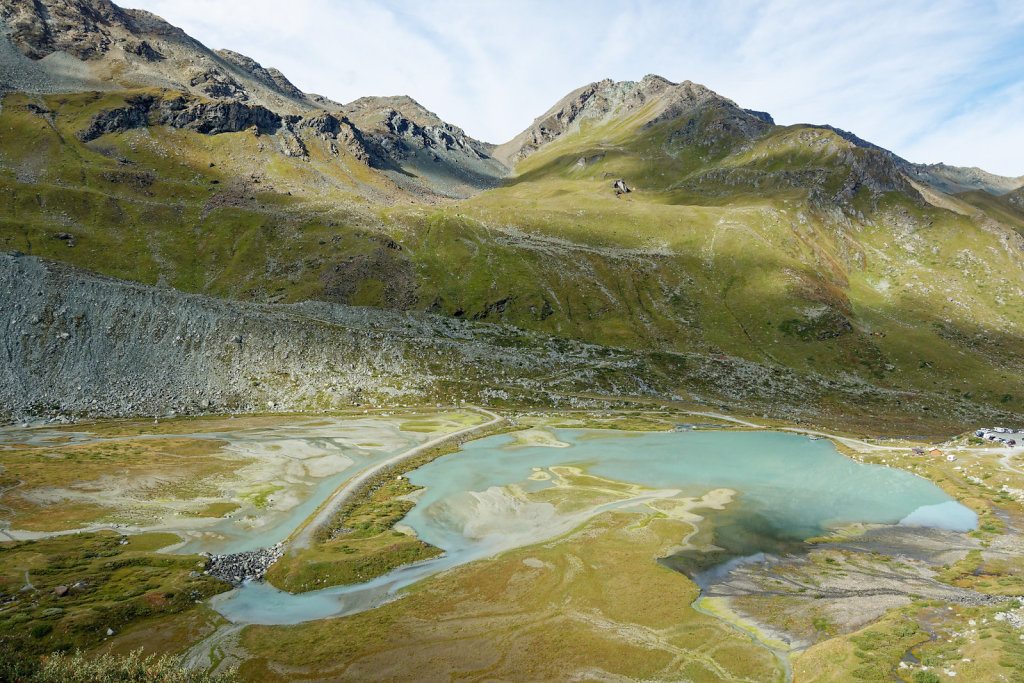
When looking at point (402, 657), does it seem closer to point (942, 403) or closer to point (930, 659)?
point (930, 659)

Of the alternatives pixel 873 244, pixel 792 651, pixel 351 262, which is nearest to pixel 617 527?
pixel 792 651

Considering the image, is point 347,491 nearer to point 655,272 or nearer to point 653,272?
point 653,272

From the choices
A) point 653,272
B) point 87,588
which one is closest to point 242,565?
point 87,588

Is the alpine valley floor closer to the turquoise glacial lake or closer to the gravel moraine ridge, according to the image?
the turquoise glacial lake

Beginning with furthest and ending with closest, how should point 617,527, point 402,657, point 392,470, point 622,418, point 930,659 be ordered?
point 622,418 → point 392,470 → point 617,527 → point 402,657 → point 930,659

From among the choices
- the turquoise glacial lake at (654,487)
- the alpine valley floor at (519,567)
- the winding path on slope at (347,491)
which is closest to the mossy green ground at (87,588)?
the alpine valley floor at (519,567)

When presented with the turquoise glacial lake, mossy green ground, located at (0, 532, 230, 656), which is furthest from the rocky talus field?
the turquoise glacial lake
